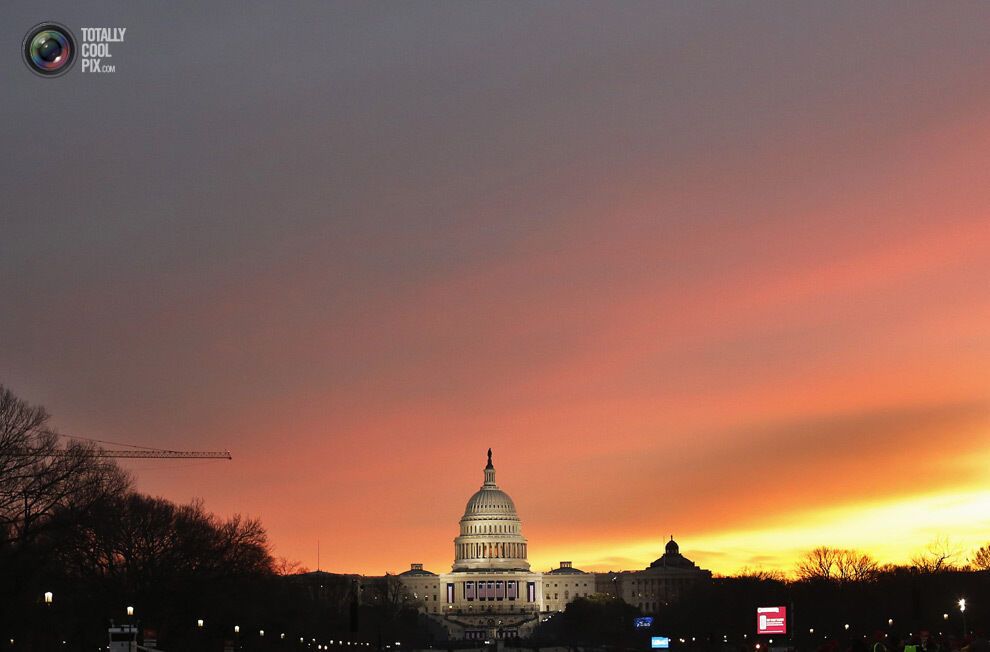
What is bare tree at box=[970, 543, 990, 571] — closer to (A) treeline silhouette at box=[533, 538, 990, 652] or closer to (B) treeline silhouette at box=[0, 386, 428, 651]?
(A) treeline silhouette at box=[533, 538, 990, 652]

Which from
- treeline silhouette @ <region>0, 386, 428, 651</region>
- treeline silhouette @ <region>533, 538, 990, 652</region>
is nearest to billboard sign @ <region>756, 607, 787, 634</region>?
treeline silhouette @ <region>0, 386, 428, 651</region>

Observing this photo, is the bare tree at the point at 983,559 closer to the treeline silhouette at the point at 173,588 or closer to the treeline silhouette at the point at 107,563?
the treeline silhouette at the point at 173,588

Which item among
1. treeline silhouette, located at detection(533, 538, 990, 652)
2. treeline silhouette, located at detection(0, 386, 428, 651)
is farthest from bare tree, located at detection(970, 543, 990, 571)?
treeline silhouette, located at detection(0, 386, 428, 651)

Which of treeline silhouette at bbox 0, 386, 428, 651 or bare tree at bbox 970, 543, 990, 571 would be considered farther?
bare tree at bbox 970, 543, 990, 571

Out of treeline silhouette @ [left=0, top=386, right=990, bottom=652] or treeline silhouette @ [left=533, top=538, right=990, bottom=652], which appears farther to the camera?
treeline silhouette @ [left=533, top=538, right=990, bottom=652]

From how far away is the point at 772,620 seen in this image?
66.3 m

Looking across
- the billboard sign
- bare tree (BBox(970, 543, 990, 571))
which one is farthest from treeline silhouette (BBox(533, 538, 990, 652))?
the billboard sign

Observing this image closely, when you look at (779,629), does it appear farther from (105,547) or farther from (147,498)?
(147,498)

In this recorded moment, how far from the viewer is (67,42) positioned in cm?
4938

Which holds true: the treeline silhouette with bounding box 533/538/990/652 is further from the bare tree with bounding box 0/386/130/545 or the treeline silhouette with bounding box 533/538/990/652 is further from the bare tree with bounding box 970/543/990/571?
the bare tree with bounding box 0/386/130/545

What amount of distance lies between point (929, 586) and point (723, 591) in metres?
35.8

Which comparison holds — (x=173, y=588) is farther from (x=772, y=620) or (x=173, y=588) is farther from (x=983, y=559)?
(x=983, y=559)

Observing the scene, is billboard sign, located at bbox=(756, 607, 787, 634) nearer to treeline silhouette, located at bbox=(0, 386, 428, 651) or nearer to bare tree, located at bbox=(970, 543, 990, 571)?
treeline silhouette, located at bbox=(0, 386, 428, 651)

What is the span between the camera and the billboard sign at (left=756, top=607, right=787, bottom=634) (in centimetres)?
6606
